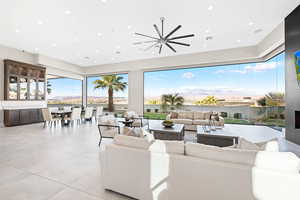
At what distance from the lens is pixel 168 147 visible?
63.9 inches

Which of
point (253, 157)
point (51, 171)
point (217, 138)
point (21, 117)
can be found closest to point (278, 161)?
point (253, 157)

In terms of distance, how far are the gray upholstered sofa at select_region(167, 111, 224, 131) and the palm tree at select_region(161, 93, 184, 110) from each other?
2.05m

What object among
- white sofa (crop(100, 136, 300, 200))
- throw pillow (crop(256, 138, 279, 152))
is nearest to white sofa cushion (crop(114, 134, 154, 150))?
white sofa (crop(100, 136, 300, 200))

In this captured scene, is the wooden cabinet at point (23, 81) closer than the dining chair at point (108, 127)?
No

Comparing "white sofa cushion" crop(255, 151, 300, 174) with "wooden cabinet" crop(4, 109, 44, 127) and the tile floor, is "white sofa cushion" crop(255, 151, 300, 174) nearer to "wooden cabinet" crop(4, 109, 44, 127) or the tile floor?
the tile floor

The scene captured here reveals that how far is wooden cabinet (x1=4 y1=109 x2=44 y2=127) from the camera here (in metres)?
6.37

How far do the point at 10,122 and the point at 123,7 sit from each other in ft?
23.2

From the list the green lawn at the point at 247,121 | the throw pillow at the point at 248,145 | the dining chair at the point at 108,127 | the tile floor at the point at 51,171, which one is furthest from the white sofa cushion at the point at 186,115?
the throw pillow at the point at 248,145

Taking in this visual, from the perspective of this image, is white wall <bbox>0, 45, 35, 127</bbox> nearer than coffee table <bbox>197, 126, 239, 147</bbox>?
No

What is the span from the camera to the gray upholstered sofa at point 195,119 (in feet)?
17.2

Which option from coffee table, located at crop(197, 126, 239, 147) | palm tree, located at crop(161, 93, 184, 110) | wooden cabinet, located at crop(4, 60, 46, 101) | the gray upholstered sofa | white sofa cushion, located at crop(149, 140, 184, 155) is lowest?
coffee table, located at crop(197, 126, 239, 147)

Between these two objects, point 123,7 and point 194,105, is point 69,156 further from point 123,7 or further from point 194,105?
point 194,105

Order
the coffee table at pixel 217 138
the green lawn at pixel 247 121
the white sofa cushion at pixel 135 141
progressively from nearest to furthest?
the white sofa cushion at pixel 135 141 < the coffee table at pixel 217 138 < the green lawn at pixel 247 121

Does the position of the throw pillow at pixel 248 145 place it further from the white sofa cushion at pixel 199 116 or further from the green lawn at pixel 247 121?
the green lawn at pixel 247 121
